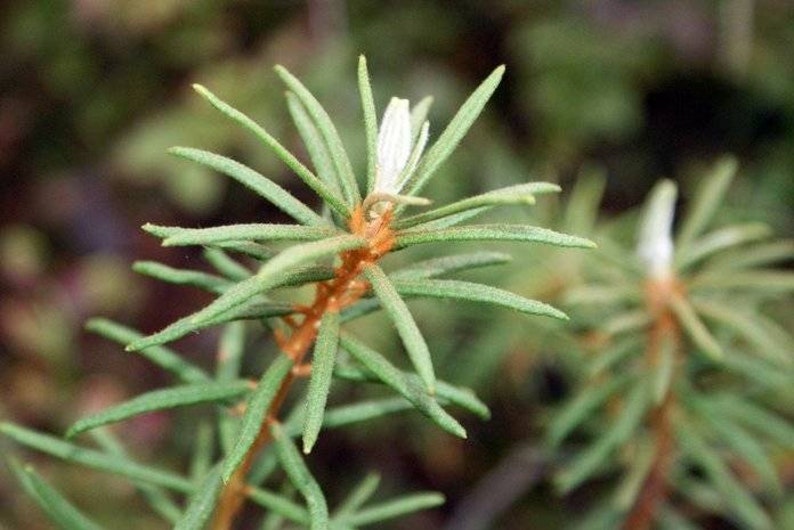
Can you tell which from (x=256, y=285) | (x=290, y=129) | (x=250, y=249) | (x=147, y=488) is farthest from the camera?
(x=290, y=129)

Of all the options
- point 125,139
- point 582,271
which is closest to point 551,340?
point 582,271

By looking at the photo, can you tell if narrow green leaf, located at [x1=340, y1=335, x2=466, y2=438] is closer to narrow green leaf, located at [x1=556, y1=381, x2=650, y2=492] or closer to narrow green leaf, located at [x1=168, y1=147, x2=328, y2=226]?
narrow green leaf, located at [x1=168, y1=147, x2=328, y2=226]

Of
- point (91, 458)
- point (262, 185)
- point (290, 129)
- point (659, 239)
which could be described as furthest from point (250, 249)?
point (290, 129)

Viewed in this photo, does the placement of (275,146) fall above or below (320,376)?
above

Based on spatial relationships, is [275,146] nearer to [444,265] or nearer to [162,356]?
[444,265]

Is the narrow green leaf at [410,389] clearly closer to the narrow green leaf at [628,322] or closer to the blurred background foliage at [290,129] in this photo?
the narrow green leaf at [628,322]

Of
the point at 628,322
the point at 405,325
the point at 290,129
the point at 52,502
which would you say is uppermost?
the point at 290,129

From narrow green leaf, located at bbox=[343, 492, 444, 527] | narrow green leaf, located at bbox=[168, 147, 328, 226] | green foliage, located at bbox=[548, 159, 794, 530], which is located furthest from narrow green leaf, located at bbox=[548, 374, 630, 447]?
narrow green leaf, located at bbox=[168, 147, 328, 226]

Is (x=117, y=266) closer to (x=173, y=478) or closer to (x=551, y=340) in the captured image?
(x=551, y=340)
